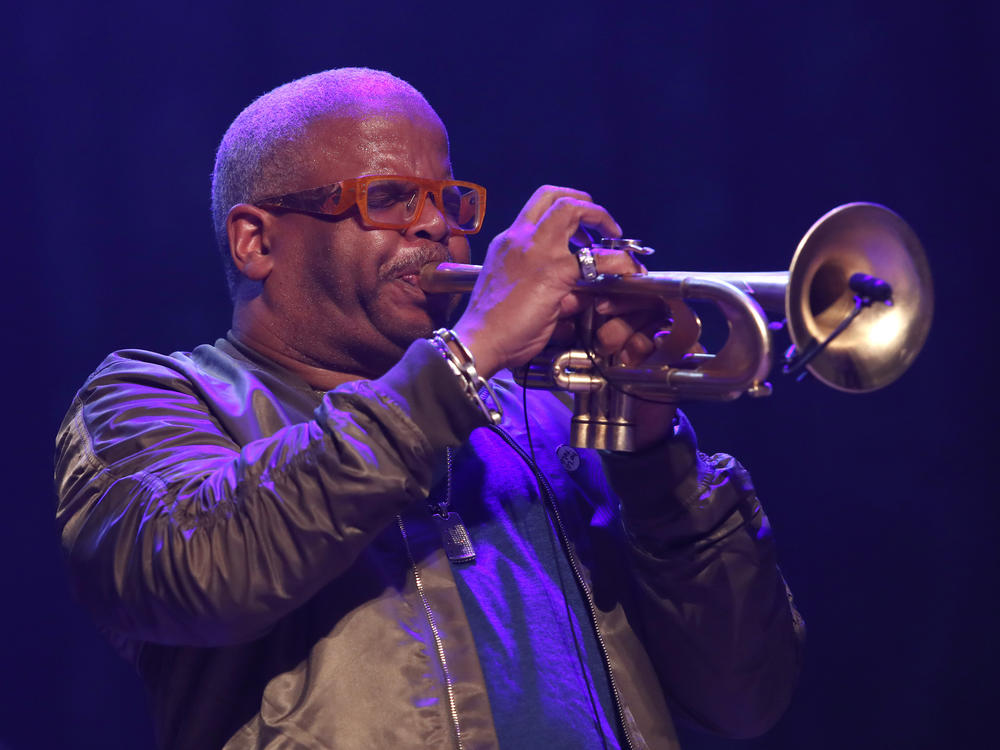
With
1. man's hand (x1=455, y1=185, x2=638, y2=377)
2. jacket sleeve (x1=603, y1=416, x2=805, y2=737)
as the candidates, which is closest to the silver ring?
man's hand (x1=455, y1=185, x2=638, y2=377)

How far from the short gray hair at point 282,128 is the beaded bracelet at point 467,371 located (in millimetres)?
660

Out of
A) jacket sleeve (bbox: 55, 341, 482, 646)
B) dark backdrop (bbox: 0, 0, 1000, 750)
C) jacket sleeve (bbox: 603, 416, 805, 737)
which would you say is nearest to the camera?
jacket sleeve (bbox: 55, 341, 482, 646)

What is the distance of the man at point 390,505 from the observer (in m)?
1.38

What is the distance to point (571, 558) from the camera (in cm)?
184

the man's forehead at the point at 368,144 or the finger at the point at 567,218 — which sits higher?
the man's forehead at the point at 368,144

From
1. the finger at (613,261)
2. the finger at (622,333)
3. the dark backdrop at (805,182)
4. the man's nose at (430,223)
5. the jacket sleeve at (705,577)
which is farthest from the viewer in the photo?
the dark backdrop at (805,182)

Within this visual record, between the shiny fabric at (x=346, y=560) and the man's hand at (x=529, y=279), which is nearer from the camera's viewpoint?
the shiny fabric at (x=346, y=560)

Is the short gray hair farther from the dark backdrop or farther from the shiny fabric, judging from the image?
the dark backdrop

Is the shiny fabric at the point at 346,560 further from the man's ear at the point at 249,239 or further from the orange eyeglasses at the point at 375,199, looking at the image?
the orange eyeglasses at the point at 375,199

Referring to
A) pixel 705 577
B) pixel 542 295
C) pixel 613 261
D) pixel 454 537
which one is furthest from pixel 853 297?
pixel 454 537

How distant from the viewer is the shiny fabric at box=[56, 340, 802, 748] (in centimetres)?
136

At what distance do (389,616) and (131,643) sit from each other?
462mm

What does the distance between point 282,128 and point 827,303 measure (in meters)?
1.13

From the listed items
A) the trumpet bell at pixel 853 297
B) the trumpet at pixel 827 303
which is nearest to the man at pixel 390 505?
the trumpet at pixel 827 303
